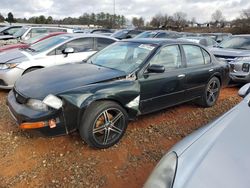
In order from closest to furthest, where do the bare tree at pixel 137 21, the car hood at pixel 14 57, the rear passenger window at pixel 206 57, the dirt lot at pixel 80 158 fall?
the dirt lot at pixel 80 158 < the rear passenger window at pixel 206 57 < the car hood at pixel 14 57 < the bare tree at pixel 137 21

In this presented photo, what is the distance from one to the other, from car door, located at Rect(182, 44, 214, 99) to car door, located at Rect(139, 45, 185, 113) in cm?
20

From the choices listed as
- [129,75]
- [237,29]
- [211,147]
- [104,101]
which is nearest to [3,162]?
[104,101]

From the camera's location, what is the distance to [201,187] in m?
1.56

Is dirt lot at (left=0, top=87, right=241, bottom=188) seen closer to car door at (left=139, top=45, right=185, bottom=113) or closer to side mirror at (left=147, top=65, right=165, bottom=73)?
car door at (left=139, top=45, right=185, bottom=113)

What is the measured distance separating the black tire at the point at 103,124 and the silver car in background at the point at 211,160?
5.12 ft

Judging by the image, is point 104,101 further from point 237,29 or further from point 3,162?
point 237,29

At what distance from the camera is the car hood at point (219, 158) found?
1.59m

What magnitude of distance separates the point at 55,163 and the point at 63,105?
0.75 meters

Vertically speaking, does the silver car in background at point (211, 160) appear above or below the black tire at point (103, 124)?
above

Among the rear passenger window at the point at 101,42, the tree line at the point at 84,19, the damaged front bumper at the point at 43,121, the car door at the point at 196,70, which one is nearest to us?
the damaged front bumper at the point at 43,121

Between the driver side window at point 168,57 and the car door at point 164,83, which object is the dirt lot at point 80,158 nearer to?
the car door at point 164,83

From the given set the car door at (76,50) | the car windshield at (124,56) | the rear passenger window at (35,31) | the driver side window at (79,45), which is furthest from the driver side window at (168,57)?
the rear passenger window at (35,31)

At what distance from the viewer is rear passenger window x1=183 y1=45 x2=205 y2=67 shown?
489 centimetres

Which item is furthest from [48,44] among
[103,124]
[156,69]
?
[103,124]
